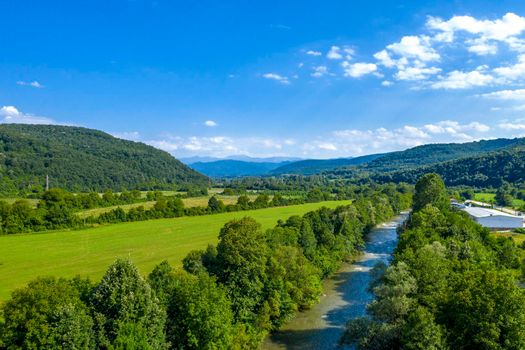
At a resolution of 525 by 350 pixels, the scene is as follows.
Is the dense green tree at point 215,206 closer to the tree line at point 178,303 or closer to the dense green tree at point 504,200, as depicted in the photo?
the tree line at point 178,303

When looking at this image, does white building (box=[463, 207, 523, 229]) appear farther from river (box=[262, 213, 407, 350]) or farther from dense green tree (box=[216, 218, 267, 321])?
dense green tree (box=[216, 218, 267, 321])

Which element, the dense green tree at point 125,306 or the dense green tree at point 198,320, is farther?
the dense green tree at point 198,320

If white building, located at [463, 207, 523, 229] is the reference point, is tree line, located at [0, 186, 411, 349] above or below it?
above

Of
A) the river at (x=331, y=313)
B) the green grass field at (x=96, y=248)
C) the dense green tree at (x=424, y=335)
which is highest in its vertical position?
the dense green tree at (x=424, y=335)

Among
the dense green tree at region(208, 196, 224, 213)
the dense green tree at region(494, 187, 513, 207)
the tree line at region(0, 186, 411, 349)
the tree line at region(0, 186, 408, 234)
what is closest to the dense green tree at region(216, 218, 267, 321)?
the tree line at region(0, 186, 411, 349)

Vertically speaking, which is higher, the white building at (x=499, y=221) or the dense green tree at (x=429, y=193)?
the dense green tree at (x=429, y=193)

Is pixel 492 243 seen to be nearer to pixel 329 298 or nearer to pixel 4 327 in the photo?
pixel 329 298

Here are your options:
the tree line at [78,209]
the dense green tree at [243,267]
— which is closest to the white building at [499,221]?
the tree line at [78,209]

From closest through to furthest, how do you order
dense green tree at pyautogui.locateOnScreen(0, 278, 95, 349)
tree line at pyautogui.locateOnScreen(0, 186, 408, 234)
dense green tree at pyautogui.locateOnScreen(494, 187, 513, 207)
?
1. dense green tree at pyautogui.locateOnScreen(0, 278, 95, 349)
2. tree line at pyautogui.locateOnScreen(0, 186, 408, 234)
3. dense green tree at pyautogui.locateOnScreen(494, 187, 513, 207)
